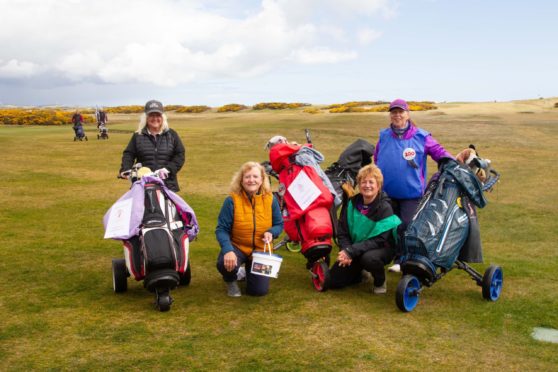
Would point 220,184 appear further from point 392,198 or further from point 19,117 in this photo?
point 19,117

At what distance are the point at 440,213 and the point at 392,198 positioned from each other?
3.34ft

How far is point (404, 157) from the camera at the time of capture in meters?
6.10

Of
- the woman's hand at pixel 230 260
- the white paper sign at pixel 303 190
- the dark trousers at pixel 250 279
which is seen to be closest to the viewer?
the woman's hand at pixel 230 260

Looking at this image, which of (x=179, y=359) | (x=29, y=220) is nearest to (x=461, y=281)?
(x=179, y=359)

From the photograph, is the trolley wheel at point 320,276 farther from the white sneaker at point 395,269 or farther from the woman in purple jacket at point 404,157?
the white sneaker at point 395,269

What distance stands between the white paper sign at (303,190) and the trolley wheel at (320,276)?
0.65 m

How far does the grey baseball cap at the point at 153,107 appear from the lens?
6234mm

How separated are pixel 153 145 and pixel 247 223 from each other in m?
1.63

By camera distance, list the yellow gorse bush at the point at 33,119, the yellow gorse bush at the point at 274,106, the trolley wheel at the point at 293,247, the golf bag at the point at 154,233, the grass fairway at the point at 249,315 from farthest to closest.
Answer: the yellow gorse bush at the point at 274,106 < the yellow gorse bush at the point at 33,119 < the trolley wheel at the point at 293,247 < the golf bag at the point at 154,233 < the grass fairway at the point at 249,315

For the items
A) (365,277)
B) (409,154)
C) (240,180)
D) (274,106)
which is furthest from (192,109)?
(240,180)

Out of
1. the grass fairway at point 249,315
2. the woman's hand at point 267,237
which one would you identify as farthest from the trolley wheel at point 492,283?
the woman's hand at point 267,237

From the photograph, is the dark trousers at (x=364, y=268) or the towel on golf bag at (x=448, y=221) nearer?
the towel on golf bag at (x=448, y=221)

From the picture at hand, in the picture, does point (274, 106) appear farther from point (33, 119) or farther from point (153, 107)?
point (153, 107)

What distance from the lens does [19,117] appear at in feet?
125
